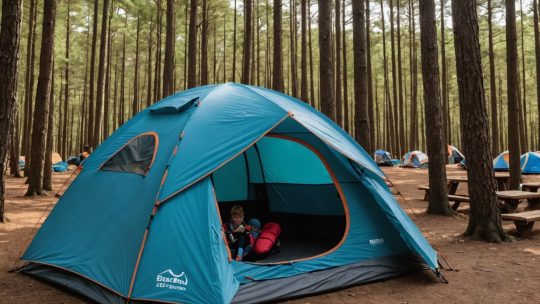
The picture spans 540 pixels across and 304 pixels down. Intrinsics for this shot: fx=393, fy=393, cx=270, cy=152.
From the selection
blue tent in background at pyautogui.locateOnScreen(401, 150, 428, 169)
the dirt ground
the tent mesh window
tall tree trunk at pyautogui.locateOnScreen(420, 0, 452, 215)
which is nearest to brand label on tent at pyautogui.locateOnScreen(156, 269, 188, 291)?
the dirt ground

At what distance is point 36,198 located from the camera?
980 centimetres

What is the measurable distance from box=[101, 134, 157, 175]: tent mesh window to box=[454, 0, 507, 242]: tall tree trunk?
4585 millimetres

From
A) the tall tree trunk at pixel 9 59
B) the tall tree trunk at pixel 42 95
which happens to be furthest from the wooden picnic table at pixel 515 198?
the tall tree trunk at pixel 42 95

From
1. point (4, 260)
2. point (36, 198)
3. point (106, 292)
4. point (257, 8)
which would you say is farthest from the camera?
point (257, 8)

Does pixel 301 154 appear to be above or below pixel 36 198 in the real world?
above

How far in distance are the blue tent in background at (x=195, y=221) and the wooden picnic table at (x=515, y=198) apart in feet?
12.1

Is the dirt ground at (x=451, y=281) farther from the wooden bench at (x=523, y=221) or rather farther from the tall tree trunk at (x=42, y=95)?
the tall tree trunk at (x=42, y=95)

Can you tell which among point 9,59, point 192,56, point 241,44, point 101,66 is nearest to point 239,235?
point 9,59

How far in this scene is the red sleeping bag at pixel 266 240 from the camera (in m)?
4.71

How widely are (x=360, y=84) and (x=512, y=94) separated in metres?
3.87

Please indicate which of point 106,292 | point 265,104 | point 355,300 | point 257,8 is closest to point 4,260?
point 106,292

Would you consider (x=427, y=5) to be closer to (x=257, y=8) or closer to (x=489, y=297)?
(x=489, y=297)

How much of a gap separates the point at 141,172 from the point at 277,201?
10.1 feet

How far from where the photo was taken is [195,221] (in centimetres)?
354
